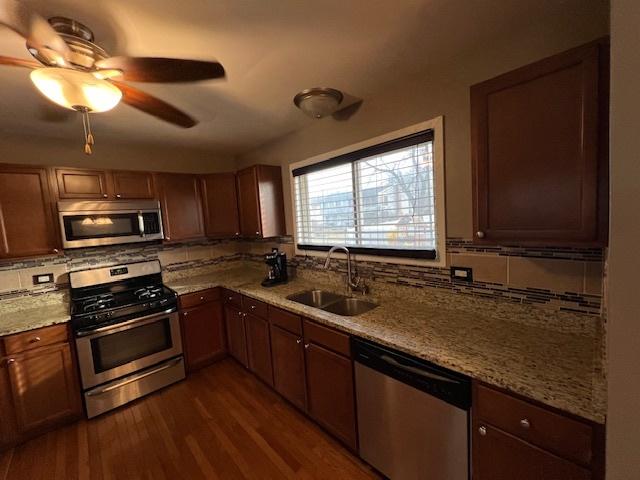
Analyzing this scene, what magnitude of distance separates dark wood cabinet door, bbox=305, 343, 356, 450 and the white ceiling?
5.63ft

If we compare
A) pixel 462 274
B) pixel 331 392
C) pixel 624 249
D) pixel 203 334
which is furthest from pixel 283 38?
pixel 203 334

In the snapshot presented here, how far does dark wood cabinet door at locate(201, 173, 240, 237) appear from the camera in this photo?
3.07m

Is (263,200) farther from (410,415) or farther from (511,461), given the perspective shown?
(511,461)

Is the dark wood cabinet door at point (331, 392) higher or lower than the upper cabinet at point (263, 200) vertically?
lower

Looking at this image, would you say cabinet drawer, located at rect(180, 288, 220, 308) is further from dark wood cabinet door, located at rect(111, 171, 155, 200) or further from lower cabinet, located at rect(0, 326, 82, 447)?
dark wood cabinet door, located at rect(111, 171, 155, 200)

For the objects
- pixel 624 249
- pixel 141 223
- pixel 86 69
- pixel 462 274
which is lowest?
pixel 462 274

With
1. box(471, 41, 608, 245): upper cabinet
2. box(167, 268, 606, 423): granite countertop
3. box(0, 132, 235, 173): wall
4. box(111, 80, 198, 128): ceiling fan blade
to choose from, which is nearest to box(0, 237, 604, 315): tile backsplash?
box(167, 268, 606, 423): granite countertop

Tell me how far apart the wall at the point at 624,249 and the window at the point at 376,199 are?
1200mm

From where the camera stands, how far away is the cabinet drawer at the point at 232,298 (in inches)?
103

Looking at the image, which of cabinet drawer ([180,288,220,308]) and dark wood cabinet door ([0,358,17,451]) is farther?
cabinet drawer ([180,288,220,308])

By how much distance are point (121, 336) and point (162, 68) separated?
2.13 m

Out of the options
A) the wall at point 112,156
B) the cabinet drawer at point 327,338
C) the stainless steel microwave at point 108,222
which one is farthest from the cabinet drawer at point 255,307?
the wall at point 112,156

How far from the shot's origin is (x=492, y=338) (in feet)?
4.27

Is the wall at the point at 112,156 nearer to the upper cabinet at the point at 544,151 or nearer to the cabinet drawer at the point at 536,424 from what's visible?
the upper cabinet at the point at 544,151
